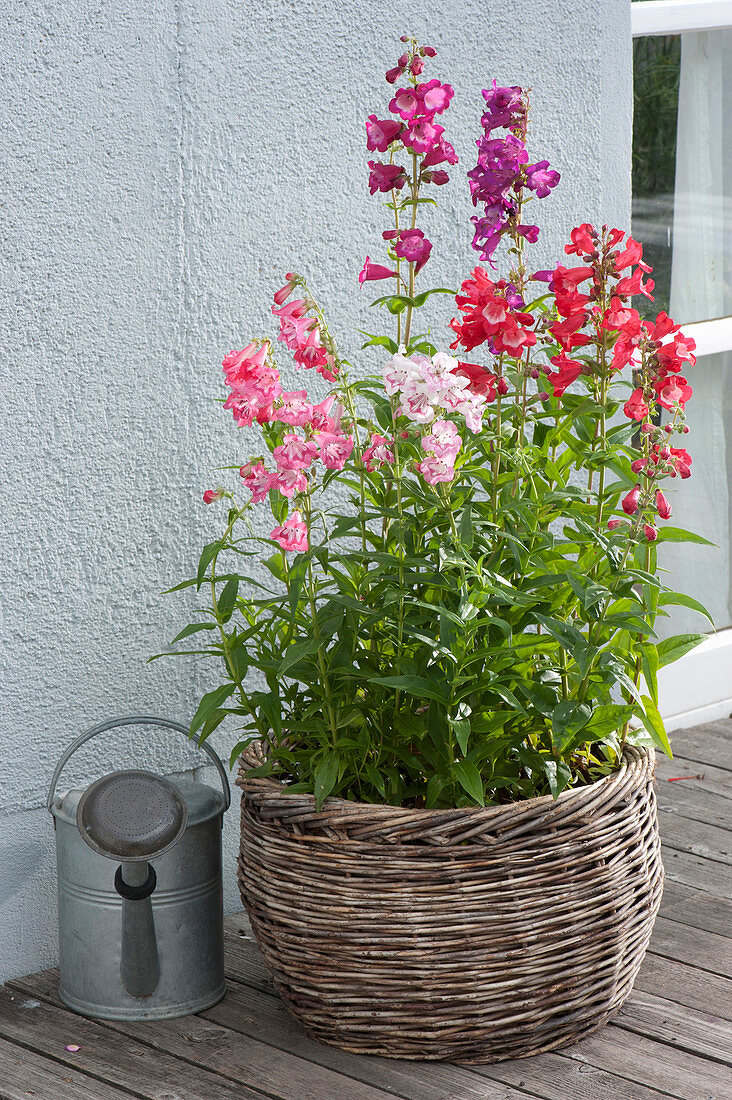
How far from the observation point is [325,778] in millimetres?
1727

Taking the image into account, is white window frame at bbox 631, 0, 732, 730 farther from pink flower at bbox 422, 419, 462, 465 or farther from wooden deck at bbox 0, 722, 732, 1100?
pink flower at bbox 422, 419, 462, 465

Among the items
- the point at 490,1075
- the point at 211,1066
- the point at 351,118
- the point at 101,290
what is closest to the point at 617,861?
the point at 490,1075

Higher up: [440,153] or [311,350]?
[440,153]

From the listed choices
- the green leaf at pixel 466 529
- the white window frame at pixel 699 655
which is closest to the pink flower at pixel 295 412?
the green leaf at pixel 466 529

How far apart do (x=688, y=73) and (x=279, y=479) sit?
6.76ft

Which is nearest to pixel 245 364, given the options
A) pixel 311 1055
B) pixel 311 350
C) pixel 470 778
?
pixel 311 350

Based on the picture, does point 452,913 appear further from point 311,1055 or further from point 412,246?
point 412,246

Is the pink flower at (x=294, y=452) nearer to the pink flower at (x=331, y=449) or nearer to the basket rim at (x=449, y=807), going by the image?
the pink flower at (x=331, y=449)

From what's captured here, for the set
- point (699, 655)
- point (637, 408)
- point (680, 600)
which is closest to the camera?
point (637, 408)

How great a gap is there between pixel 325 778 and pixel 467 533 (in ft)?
1.27

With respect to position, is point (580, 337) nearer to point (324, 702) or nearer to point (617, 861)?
point (324, 702)

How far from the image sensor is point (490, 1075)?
1788mm

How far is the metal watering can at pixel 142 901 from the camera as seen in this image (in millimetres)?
1867

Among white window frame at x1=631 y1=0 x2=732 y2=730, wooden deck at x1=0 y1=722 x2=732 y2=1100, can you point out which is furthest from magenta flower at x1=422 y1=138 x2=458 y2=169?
white window frame at x1=631 y1=0 x2=732 y2=730
